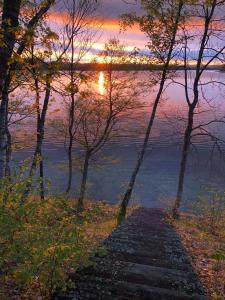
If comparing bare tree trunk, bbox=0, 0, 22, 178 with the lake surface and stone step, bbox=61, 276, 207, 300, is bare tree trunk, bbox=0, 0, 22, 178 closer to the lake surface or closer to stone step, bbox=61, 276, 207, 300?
stone step, bbox=61, 276, 207, 300

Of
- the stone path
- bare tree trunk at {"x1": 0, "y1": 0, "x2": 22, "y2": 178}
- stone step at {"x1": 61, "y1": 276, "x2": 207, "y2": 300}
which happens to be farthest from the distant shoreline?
stone step at {"x1": 61, "y1": 276, "x2": 207, "y2": 300}

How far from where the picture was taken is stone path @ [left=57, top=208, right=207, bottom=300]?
762 cm

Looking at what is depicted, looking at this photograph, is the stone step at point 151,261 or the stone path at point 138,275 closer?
the stone path at point 138,275

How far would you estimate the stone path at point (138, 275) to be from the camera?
7621 mm

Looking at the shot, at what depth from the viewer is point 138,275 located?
866 centimetres

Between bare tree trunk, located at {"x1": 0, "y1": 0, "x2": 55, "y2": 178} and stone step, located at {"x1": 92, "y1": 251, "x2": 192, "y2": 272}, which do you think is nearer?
bare tree trunk, located at {"x1": 0, "y1": 0, "x2": 55, "y2": 178}

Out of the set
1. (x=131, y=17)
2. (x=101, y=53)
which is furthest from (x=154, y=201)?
(x=131, y=17)

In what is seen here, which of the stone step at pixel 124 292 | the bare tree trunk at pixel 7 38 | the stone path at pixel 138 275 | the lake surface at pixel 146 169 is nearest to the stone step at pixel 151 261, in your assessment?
the stone path at pixel 138 275

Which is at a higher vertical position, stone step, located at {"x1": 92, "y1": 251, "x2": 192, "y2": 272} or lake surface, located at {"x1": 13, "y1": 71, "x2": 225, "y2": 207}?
stone step, located at {"x1": 92, "y1": 251, "x2": 192, "y2": 272}

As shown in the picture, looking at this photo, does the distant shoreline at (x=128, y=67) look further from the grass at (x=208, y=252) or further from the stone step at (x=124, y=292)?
the stone step at (x=124, y=292)

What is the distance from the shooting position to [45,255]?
692cm

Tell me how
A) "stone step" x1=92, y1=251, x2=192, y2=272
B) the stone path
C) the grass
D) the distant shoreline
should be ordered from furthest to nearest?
1. the distant shoreline
2. the grass
3. "stone step" x1=92, y1=251, x2=192, y2=272
4. the stone path

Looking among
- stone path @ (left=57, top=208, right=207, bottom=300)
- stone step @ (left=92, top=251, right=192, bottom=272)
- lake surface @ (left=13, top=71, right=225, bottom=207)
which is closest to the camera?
stone path @ (left=57, top=208, right=207, bottom=300)

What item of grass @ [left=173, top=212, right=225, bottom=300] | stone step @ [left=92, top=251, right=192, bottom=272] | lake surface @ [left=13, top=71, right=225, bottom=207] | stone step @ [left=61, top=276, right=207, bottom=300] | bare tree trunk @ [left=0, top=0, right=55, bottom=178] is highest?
bare tree trunk @ [left=0, top=0, right=55, bottom=178]
